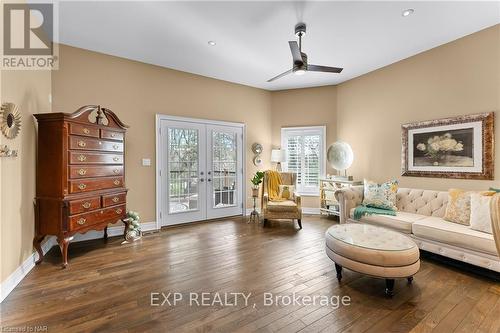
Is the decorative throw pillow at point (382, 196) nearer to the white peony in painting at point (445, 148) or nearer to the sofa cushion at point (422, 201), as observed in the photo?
the sofa cushion at point (422, 201)

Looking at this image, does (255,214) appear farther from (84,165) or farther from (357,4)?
(357,4)

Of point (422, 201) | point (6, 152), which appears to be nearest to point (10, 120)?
point (6, 152)

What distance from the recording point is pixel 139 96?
13.7 feet

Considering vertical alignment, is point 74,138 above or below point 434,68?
below

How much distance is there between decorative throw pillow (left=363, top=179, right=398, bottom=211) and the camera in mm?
3619

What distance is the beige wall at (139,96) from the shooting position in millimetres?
3605

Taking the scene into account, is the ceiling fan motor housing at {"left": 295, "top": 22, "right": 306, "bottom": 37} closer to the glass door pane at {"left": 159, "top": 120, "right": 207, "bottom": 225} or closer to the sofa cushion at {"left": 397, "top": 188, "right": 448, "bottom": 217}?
the glass door pane at {"left": 159, "top": 120, "right": 207, "bottom": 225}

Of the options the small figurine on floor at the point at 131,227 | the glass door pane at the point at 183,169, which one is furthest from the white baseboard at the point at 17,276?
the glass door pane at the point at 183,169

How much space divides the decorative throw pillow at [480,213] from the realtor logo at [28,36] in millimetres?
5267

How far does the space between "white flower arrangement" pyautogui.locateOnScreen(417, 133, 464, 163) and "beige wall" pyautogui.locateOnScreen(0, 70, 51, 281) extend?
5477 millimetres

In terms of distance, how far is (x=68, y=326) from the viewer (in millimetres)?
1764

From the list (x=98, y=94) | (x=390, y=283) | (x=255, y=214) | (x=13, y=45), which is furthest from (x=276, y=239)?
(x=13, y=45)

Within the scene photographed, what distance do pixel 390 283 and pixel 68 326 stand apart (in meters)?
2.74

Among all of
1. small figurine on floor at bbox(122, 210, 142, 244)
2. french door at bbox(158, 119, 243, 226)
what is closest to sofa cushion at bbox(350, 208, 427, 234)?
french door at bbox(158, 119, 243, 226)
